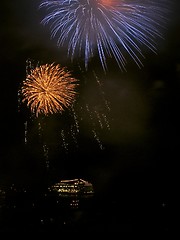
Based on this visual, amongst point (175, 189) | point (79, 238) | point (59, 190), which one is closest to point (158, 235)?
point (79, 238)

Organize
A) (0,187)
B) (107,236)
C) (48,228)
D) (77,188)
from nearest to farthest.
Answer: (107,236) → (48,228) → (0,187) → (77,188)

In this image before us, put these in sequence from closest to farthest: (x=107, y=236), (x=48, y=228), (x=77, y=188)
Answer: (x=107, y=236) → (x=48, y=228) → (x=77, y=188)

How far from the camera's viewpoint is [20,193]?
61.8 meters

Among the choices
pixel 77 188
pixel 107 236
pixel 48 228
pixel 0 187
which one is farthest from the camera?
pixel 77 188

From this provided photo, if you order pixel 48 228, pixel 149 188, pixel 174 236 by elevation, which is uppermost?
pixel 149 188

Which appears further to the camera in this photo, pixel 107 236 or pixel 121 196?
pixel 121 196

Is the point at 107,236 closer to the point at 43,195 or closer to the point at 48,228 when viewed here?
the point at 48,228

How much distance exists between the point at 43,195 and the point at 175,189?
1065 inches

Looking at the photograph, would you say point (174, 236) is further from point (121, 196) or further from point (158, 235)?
point (121, 196)

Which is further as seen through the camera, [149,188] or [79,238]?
[149,188]

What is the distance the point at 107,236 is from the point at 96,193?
50479mm

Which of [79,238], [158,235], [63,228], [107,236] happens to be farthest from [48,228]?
[158,235]

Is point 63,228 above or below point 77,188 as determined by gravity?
below

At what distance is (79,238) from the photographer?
1481 centimetres
